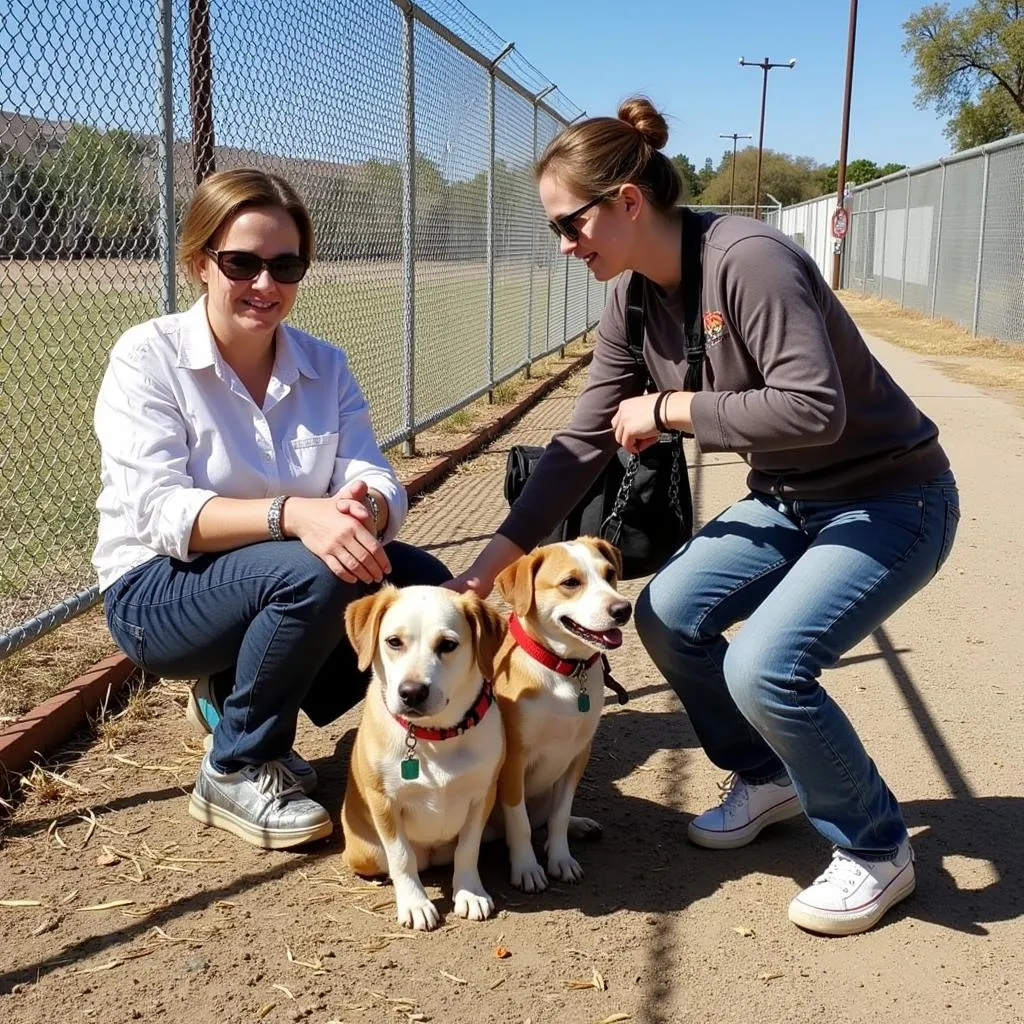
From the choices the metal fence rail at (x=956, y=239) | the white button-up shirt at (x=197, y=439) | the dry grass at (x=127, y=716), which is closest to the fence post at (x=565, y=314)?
the metal fence rail at (x=956, y=239)

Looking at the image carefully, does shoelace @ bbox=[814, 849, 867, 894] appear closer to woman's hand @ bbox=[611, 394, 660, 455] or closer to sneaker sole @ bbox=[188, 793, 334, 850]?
woman's hand @ bbox=[611, 394, 660, 455]

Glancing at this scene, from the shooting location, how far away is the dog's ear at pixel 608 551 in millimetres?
3191

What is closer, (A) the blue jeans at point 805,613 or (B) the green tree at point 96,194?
(A) the blue jeans at point 805,613

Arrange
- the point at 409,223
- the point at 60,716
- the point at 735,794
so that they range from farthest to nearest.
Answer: the point at 409,223
the point at 60,716
the point at 735,794

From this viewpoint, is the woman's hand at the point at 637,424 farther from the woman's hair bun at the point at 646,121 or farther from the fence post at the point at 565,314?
the fence post at the point at 565,314

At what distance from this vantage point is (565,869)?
313cm

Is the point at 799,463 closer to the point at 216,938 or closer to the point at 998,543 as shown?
the point at 216,938

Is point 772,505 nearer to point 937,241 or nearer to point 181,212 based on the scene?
point 181,212

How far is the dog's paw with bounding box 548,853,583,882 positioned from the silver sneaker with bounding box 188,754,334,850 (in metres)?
0.63

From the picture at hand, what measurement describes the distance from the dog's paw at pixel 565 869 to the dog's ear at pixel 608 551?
783 mm

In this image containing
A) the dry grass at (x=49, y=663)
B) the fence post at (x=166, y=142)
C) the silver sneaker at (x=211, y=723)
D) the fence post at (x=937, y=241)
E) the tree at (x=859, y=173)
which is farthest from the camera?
the tree at (x=859, y=173)

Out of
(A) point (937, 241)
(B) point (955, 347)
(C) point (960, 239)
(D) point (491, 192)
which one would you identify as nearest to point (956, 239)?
(C) point (960, 239)

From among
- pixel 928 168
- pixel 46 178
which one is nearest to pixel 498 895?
pixel 46 178

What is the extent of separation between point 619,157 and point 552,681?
137cm
